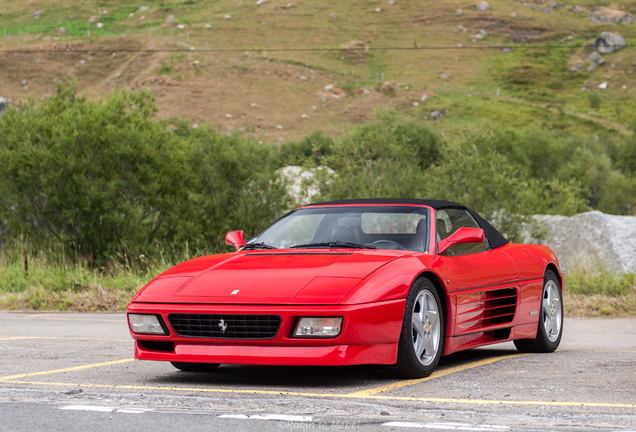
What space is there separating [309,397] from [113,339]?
4.62 m

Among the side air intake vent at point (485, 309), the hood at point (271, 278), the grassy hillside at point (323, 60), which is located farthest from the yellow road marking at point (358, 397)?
the grassy hillside at point (323, 60)

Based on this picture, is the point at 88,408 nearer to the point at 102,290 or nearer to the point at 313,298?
the point at 313,298

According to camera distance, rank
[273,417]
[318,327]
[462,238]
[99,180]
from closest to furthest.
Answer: [273,417] < [318,327] < [462,238] < [99,180]

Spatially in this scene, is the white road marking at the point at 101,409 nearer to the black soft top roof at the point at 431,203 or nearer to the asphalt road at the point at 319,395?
the asphalt road at the point at 319,395

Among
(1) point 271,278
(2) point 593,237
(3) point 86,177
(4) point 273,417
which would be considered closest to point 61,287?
(3) point 86,177

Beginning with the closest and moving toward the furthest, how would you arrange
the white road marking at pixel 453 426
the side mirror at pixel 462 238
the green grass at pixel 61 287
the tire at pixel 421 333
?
the white road marking at pixel 453 426
the tire at pixel 421 333
the side mirror at pixel 462 238
the green grass at pixel 61 287

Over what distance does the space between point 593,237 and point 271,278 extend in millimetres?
19463

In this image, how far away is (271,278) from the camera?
5.80 m

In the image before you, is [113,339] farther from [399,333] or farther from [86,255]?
[86,255]

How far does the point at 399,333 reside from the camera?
18.7 feet

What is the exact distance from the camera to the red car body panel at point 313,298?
215 inches

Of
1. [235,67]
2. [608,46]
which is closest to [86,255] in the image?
[235,67]

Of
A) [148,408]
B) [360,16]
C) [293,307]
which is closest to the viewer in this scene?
[148,408]

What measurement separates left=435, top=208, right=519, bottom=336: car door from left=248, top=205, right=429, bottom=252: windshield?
201 millimetres
